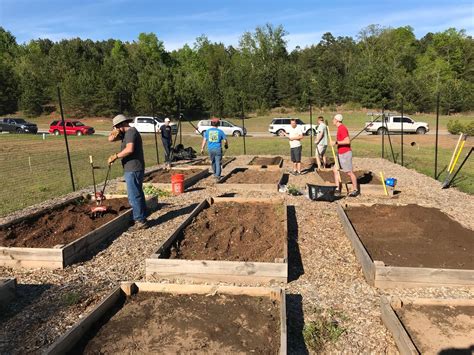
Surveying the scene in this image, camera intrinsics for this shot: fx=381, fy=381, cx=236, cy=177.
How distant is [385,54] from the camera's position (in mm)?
64562

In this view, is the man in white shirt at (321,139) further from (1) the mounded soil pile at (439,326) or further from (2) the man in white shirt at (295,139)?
(1) the mounded soil pile at (439,326)

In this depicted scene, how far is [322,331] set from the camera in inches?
154

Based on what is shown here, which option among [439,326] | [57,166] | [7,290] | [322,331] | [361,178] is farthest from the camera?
[57,166]

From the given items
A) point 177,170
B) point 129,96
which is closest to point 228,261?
point 177,170

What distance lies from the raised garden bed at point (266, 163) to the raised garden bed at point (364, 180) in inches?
68.9

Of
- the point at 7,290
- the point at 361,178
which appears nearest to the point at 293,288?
the point at 7,290

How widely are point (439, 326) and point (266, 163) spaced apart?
11.3m

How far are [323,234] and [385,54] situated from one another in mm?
66082

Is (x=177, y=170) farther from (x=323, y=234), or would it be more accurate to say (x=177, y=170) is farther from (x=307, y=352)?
(x=307, y=352)

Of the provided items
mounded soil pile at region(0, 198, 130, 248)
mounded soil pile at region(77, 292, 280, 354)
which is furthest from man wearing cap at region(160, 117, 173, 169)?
mounded soil pile at region(77, 292, 280, 354)

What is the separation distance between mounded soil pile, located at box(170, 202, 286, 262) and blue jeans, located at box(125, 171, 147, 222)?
3.07ft

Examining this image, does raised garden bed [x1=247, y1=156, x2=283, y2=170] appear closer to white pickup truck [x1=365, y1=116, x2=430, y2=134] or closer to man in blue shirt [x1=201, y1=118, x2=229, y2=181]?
man in blue shirt [x1=201, y1=118, x2=229, y2=181]

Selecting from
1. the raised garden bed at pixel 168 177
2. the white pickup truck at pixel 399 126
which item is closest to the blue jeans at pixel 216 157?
the raised garden bed at pixel 168 177

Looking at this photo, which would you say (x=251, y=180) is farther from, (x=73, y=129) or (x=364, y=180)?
(x=73, y=129)
